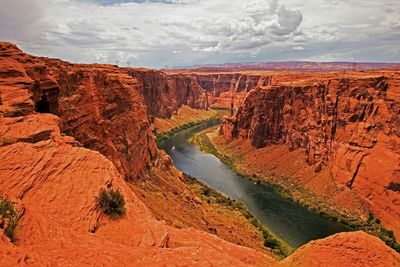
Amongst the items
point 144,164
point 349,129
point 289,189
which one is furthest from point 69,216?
point 349,129

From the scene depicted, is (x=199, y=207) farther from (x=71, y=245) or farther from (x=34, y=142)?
(x=71, y=245)

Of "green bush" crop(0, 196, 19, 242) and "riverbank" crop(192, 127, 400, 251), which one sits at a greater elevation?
"green bush" crop(0, 196, 19, 242)

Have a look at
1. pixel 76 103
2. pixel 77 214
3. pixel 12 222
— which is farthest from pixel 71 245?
pixel 76 103

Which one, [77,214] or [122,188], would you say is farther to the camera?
[122,188]

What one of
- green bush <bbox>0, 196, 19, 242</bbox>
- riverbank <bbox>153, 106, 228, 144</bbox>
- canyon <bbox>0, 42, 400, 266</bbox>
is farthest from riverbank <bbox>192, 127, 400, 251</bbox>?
green bush <bbox>0, 196, 19, 242</bbox>

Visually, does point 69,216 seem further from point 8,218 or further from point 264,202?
point 264,202

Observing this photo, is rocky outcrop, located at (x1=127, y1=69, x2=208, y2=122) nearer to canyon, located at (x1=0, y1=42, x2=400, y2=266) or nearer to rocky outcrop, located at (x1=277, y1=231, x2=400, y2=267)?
canyon, located at (x1=0, y1=42, x2=400, y2=266)

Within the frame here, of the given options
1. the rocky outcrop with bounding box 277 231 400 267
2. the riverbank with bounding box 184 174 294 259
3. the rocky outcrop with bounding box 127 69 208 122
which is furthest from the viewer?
the rocky outcrop with bounding box 127 69 208 122
